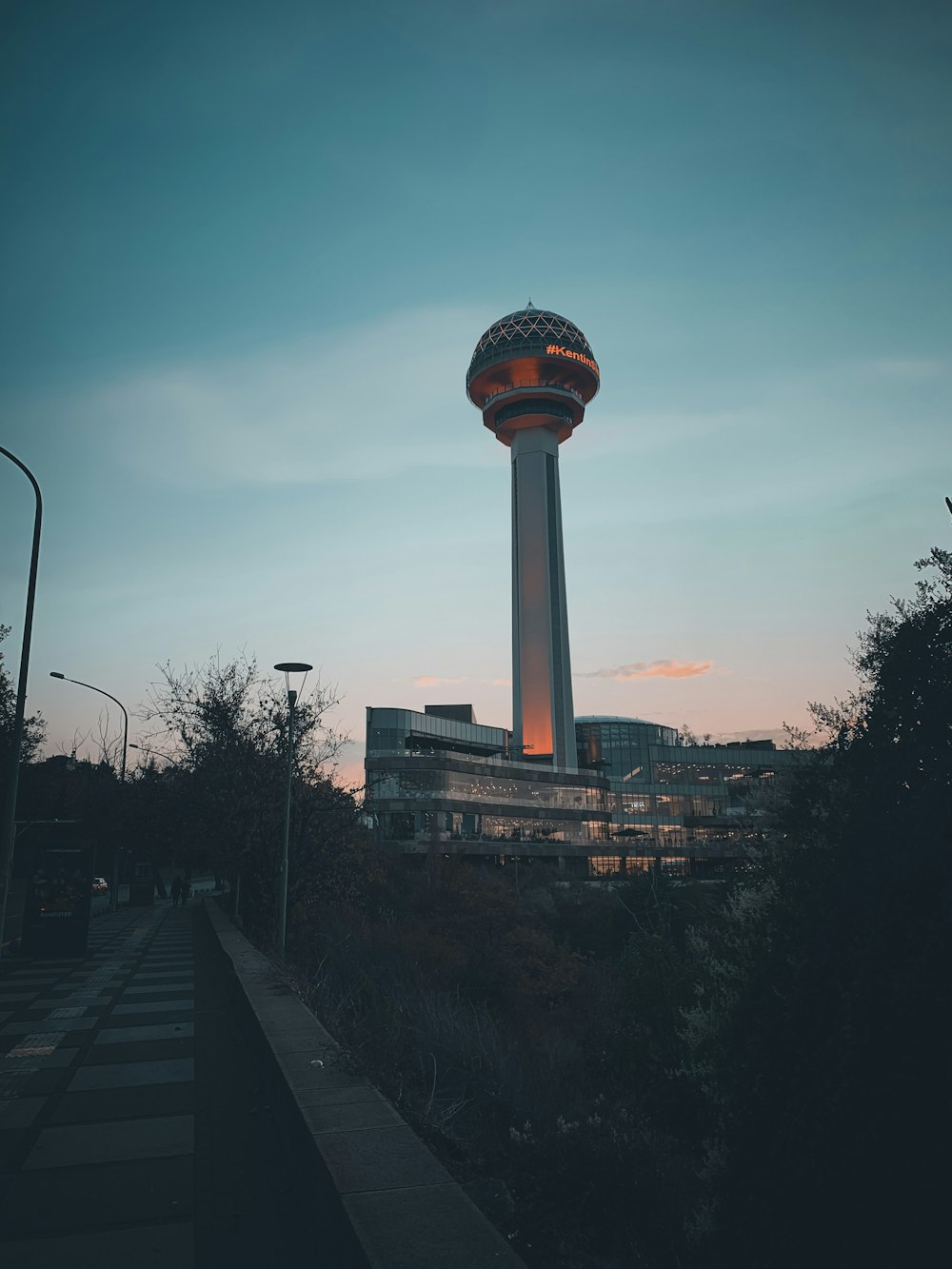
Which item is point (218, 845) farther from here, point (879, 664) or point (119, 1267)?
point (879, 664)

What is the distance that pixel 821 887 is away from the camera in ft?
15.3

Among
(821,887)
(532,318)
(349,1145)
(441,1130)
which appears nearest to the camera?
(821,887)

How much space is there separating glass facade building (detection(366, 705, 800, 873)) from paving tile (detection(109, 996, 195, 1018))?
57.2 metres

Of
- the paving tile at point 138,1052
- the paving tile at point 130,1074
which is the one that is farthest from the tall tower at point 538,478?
the paving tile at point 130,1074

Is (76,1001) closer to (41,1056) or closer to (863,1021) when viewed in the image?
(41,1056)

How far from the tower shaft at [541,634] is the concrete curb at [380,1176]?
9763 cm

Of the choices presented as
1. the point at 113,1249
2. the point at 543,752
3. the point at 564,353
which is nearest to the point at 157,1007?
the point at 113,1249

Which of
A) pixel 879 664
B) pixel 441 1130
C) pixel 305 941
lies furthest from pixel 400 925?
pixel 879 664

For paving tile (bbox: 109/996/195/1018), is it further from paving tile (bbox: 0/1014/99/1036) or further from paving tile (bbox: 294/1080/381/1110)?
paving tile (bbox: 294/1080/381/1110)

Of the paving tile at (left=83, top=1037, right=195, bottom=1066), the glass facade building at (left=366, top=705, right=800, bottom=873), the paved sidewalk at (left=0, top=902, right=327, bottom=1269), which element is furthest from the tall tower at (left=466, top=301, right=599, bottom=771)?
the paving tile at (left=83, top=1037, right=195, bottom=1066)

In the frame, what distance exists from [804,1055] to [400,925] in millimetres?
32468

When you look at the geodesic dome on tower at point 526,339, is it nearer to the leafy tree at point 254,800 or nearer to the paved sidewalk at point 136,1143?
the leafy tree at point 254,800

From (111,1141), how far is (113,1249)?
2.10 m

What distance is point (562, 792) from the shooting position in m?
100
